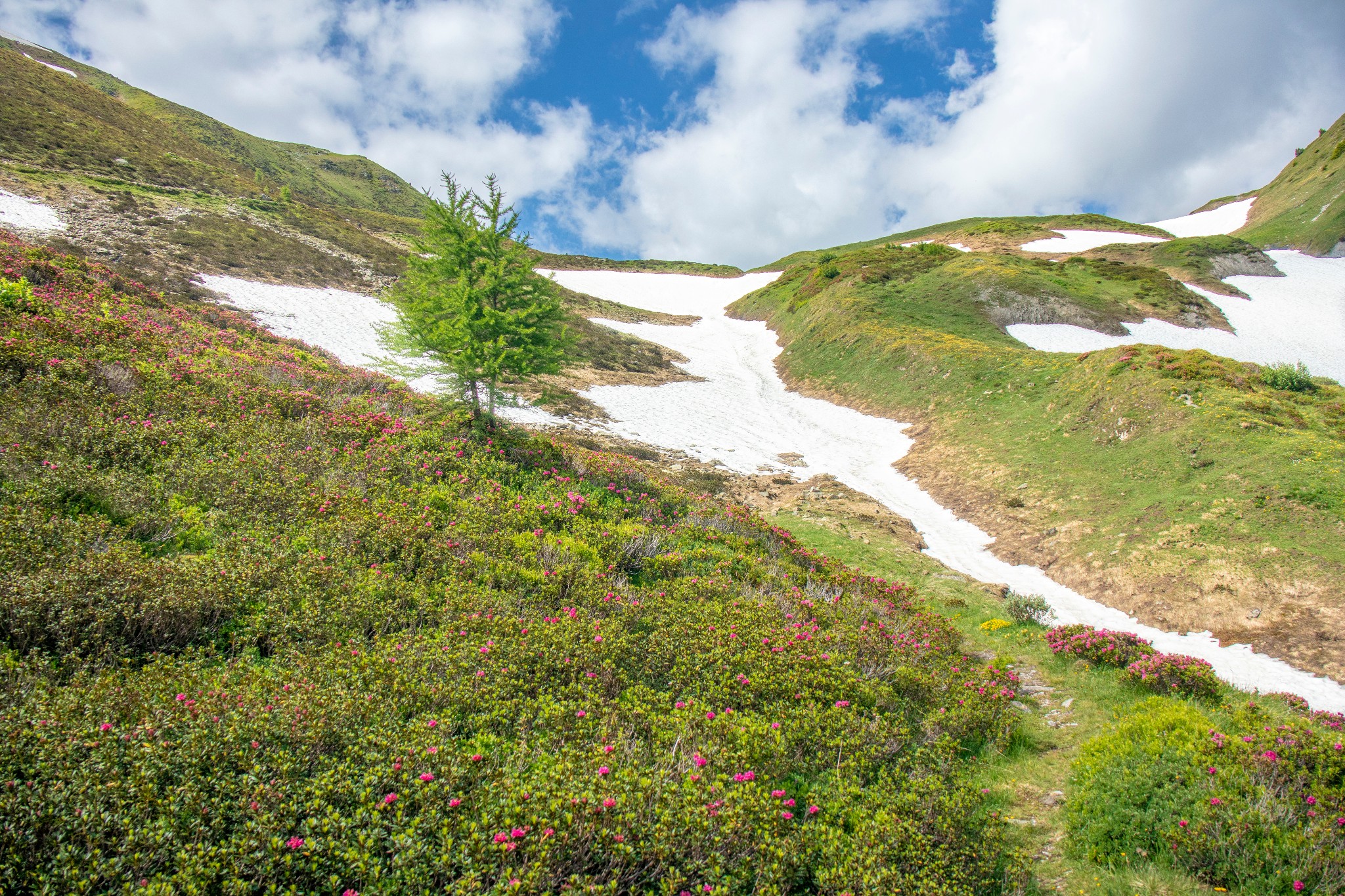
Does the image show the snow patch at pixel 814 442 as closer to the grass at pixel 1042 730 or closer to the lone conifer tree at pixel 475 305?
the grass at pixel 1042 730

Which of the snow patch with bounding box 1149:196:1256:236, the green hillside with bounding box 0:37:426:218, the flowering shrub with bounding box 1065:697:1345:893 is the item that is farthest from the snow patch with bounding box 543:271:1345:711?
the snow patch with bounding box 1149:196:1256:236

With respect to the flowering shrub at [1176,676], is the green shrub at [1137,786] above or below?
below

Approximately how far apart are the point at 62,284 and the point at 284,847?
701 inches

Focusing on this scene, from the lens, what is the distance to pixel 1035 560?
14836mm

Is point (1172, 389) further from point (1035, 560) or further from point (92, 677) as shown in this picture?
point (92, 677)

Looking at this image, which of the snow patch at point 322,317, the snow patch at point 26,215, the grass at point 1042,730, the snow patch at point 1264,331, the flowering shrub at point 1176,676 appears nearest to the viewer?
the grass at point 1042,730

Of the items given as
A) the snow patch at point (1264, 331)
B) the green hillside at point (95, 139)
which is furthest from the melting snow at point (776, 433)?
the snow patch at point (1264, 331)

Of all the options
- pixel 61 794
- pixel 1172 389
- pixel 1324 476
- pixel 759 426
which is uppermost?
pixel 1172 389

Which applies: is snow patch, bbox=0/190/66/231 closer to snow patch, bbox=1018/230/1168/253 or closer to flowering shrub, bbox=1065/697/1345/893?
flowering shrub, bbox=1065/697/1345/893

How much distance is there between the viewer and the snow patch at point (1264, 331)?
33.8 meters

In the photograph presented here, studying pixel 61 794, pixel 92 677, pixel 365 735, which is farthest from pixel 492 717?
pixel 92 677

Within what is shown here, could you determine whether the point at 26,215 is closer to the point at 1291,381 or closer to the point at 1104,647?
the point at 1104,647

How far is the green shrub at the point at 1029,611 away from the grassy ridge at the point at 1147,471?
313 cm

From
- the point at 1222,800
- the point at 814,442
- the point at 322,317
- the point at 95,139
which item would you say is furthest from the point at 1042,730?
the point at 95,139
